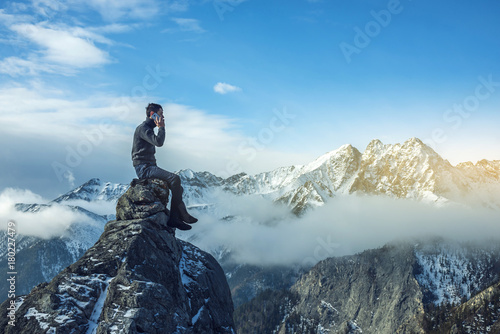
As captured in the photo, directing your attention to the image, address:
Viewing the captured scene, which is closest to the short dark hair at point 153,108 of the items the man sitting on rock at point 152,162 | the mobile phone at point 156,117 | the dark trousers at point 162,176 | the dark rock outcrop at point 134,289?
the man sitting on rock at point 152,162

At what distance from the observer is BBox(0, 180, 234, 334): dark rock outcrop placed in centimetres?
1828

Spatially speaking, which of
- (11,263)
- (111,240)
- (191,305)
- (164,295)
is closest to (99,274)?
(111,240)

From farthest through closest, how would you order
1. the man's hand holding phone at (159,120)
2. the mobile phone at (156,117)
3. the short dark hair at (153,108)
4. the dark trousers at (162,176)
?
the dark trousers at (162,176)
the short dark hair at (153,108)
the mobile phone at (156,117)
the man's hand holding phone at (159,120)

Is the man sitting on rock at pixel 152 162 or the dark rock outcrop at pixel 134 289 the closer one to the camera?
the dark rock outcrop at pixel 134 289

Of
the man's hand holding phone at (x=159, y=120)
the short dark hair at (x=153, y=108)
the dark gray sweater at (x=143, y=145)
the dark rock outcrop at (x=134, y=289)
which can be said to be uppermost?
the short dark hair at (x=153, y=108)

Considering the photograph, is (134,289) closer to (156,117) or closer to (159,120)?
(159,120)

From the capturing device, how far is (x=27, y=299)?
19109 mm

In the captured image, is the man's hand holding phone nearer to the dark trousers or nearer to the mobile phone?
the mobile phone

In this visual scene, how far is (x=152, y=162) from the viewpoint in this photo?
79.5 feet

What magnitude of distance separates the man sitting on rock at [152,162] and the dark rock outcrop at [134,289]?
577 millimetres

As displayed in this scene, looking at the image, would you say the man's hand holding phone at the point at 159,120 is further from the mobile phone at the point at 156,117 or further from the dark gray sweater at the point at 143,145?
the dark gray sweater at the point at 143,145

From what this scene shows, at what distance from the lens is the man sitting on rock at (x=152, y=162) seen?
2288cm

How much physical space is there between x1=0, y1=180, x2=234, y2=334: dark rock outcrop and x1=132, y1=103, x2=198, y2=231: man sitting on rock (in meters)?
0.58

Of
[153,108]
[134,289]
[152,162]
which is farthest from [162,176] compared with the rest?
[134,289]
